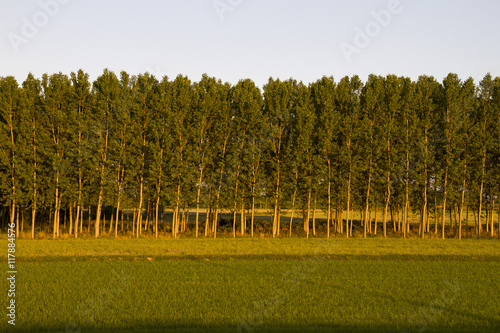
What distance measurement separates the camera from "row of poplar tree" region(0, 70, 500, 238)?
164 feet

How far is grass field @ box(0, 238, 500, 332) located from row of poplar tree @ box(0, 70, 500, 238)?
17.2 meters

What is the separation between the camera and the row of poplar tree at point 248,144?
49844 millimetres

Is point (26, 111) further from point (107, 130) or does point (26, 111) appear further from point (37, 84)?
point (107, 130)

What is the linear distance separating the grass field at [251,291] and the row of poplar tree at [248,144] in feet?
56.3

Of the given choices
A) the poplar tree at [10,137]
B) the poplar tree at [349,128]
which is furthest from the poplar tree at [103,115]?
the poplar tree at [349,128]

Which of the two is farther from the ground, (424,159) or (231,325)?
(424,159)

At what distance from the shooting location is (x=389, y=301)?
58.5 feet

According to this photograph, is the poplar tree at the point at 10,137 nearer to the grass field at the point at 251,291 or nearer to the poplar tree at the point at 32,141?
the poplar tree at the point at 32,141

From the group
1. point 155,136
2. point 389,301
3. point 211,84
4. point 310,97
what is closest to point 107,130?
point 155,136

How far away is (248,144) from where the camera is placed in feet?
178

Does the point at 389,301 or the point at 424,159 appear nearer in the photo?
the point at 389,301

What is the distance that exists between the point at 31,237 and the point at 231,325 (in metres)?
41.6

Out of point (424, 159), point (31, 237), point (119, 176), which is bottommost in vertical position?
point (31, 237)

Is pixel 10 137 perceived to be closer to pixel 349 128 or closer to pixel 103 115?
→ pixel 103 115
